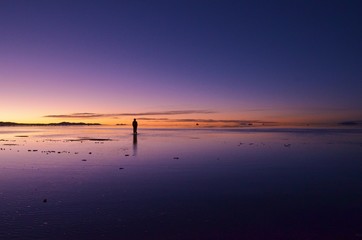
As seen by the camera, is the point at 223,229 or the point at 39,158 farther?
the point at 39,158

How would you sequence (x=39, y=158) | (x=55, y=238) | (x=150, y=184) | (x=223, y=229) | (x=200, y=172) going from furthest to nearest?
(x=39, y=158)
(x=200, y=172)
(x=150, y=184)
(x=223, y=229)
(x=55, y=238)

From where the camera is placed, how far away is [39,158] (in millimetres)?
22297

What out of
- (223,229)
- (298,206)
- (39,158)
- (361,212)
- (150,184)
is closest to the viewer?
(223,229)

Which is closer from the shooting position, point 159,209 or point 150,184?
point 159,209

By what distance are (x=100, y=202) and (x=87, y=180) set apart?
160 inches

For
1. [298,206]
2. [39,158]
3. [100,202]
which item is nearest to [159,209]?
[100,202]

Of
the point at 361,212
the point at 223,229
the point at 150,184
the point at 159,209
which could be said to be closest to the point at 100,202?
the point at 159,209

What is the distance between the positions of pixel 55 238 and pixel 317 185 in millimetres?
10276

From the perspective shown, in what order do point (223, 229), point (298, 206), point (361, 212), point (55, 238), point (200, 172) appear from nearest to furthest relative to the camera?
point (55, 238) → point (223, 229) → point (361, 212) → point (298, 206) → point (200, 172)

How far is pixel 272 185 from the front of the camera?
1412 centimetres

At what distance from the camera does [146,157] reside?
23.2 m

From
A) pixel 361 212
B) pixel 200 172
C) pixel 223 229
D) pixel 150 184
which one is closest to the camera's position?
pixel 223 229

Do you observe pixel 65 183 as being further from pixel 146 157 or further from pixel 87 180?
pixel 146 157

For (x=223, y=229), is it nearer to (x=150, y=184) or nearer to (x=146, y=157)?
(x=150, y=184)
